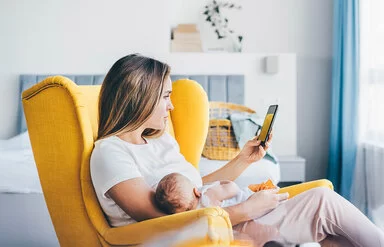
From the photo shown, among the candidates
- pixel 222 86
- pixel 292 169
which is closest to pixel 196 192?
pixel 292 169

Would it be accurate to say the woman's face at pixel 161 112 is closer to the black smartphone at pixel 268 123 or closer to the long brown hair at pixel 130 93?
the long brown hair at pixel 130 93

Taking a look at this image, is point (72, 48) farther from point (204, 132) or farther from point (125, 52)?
point (204, 132)

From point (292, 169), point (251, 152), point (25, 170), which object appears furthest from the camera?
point (292, 169)

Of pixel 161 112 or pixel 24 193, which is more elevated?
pixel 161 112

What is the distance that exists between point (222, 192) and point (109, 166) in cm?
28

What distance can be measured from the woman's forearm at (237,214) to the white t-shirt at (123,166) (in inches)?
8.6

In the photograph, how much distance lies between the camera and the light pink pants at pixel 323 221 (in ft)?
2.94

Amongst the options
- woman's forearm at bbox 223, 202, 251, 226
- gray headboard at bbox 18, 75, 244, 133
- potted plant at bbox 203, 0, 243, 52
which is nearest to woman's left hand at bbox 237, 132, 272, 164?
woman's forearm at bbox 223, 202, 251, 226

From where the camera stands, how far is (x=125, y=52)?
11.0 feet

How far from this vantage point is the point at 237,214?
968 mm

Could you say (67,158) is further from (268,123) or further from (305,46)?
(305,46)

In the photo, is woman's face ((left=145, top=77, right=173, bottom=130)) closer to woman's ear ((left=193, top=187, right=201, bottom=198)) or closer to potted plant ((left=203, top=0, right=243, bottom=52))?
woman's ear ((left=193, top=187, right=201, bottom=198))

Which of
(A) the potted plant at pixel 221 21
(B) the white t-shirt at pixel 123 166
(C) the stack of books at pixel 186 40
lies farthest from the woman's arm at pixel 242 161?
(A) the potted plant at pixel 221 21

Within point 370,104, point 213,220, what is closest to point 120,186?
point 213,220
